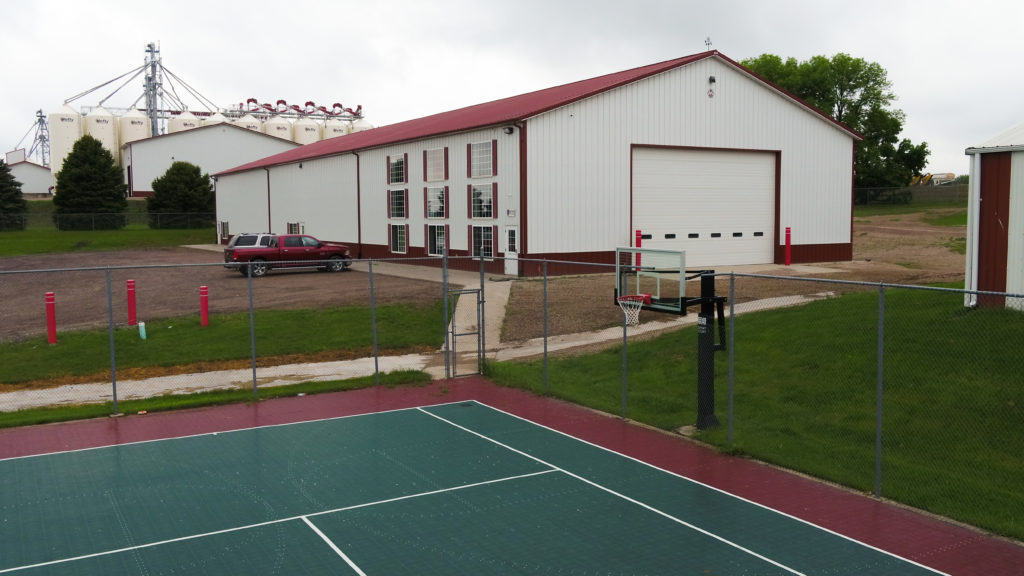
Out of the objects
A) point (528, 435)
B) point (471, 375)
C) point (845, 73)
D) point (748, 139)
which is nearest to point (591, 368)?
point (471, 375)

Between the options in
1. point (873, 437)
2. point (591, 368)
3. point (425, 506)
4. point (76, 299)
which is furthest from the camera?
point (76, 299)

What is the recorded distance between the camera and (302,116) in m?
118

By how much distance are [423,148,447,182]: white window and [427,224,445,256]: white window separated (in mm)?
2219

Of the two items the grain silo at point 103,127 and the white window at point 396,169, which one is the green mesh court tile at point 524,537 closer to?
the white window at point 396,169

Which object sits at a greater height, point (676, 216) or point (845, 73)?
point (845, 73)

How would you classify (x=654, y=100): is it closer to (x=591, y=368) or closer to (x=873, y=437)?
(x=591, y=368)

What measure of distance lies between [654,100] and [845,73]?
54.2m

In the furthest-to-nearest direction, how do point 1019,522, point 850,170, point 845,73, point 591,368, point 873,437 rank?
1. point 845,73
2. point 850,170
3. point 591,368
4. point 873,437
5. point 1019,522

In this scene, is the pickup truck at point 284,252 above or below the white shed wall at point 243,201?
below

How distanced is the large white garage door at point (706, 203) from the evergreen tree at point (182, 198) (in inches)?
2105

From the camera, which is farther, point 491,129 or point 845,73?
point 845,73

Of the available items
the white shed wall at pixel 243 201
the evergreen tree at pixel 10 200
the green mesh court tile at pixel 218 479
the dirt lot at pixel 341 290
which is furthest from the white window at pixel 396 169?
the evergreen tree at pixel 10 200

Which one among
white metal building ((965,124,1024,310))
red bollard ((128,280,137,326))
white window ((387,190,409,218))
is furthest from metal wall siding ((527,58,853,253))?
white metal building ((965,124,1024,310))

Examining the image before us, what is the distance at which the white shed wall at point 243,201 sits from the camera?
59719 millimetres
